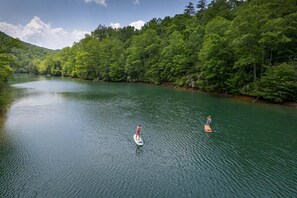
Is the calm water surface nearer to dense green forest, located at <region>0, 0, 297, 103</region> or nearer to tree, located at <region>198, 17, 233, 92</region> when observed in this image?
dense green forest, located at <region>0, 0, 297, 103</region>

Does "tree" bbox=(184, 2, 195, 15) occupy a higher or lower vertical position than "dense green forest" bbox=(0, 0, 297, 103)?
higher

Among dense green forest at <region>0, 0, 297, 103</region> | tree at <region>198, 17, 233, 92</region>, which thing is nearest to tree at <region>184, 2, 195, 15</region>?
dense green forest at <region>0, 0, 297, 103</region>

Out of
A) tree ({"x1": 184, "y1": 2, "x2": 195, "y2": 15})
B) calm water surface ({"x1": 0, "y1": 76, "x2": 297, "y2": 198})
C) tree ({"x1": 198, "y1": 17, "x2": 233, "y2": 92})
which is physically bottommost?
calm water surface ({"x1": 0, "y1": 76, "x2": 297, "y2": 198})

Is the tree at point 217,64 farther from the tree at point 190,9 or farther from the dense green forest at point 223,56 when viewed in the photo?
the tree at point 190,9

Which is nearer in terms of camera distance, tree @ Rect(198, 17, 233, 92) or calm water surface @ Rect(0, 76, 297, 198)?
calm water surface @ Rect(0, 76, 297, 198)

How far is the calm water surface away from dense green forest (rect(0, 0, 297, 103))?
12331mm

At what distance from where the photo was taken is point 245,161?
17484 mm

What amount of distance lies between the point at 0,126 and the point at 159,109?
22.7 metres

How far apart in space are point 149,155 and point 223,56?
4058 centimetres

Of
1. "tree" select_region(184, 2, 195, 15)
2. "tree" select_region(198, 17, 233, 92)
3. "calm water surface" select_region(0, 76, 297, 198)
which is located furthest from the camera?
"tree" select_region(184, 2, 195, 15)

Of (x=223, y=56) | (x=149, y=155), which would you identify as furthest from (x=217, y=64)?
(x=149, y=155)

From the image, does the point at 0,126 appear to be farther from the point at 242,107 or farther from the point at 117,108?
the point at 242,107

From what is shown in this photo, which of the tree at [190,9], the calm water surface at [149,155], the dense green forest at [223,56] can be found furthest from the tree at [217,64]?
the tree at [190,9]

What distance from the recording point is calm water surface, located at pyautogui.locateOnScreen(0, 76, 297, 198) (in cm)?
1353
